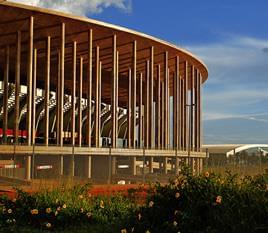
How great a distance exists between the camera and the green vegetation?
6750mm

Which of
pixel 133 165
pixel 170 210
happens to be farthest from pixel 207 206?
pixel 133 165

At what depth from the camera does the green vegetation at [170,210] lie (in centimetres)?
675

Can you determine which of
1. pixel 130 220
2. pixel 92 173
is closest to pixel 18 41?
pixel 92 173

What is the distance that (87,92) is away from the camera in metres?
49.9

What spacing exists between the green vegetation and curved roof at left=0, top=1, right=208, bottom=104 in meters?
27.9

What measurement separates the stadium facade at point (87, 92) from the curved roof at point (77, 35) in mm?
80

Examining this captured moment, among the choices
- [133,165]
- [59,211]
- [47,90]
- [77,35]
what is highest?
[77,35]

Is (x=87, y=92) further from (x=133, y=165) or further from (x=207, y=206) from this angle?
(x=207, y=206)

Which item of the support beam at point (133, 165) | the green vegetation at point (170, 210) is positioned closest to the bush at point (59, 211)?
the green vegetation at point (170, 210)

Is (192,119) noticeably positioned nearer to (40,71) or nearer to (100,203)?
(40,71)

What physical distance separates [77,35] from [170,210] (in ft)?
124

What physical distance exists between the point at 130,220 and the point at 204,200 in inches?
51.9

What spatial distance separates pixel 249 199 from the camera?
7.04 m

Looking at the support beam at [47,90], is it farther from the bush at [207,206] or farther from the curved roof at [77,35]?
the bush at [207,206]
